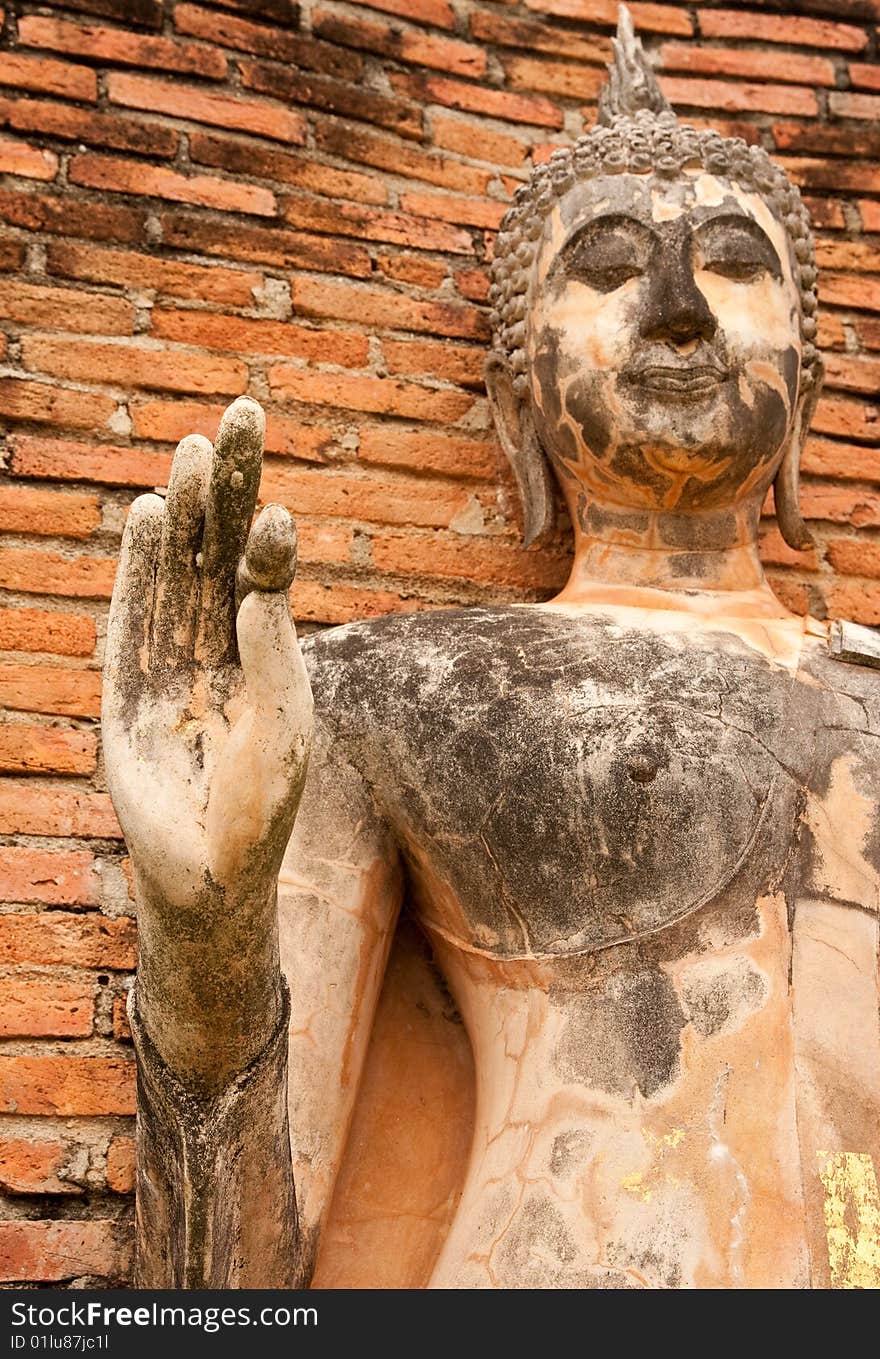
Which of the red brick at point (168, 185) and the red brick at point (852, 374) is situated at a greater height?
the red brick at point (168, 185)

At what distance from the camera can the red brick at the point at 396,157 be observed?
445 centimetres

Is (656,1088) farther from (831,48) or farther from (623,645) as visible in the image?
(831,48)

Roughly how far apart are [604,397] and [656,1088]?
1.24 m

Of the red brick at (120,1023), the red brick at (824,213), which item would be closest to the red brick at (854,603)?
the red brick at (824,213)

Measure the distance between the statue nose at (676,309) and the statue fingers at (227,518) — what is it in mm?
1181

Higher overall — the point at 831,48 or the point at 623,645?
the point at 831,48

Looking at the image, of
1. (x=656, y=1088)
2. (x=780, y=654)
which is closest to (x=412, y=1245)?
(x=656, y=1088)

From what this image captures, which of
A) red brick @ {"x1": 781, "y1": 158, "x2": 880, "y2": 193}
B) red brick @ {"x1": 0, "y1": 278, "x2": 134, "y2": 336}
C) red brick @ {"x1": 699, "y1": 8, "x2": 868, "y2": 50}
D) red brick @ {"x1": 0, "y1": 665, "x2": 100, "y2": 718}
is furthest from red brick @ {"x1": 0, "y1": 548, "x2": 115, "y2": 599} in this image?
red brick @ {"x1": 699, "y1": 8, "x2": 868, "y2": 50}

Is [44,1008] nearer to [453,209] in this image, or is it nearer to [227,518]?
[227,518]

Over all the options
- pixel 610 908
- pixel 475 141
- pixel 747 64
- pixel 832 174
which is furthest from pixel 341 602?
pixel 747 64

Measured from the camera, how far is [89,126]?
13.9ft

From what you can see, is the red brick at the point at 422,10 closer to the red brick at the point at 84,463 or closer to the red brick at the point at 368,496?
the red brick at the point at 368,496

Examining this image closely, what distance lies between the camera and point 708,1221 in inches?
118

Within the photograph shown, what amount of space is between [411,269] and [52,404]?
0.85 m
